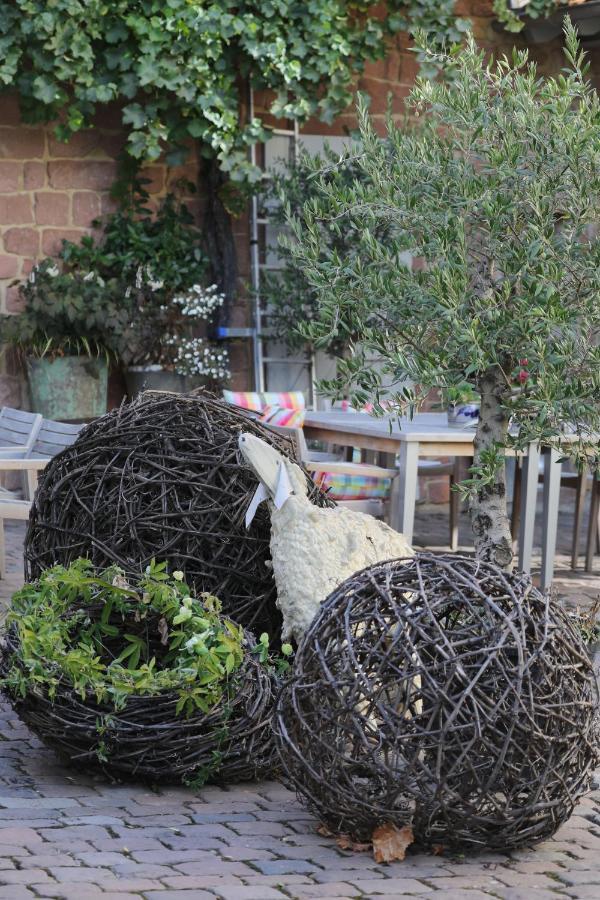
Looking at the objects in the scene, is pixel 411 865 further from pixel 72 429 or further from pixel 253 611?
pixel 72 429

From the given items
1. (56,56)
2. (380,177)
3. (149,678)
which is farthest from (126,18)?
(149,678)

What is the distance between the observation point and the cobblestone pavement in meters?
2.99

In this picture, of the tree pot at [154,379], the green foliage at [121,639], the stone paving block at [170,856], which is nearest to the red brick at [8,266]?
the tree pot at [154,379]

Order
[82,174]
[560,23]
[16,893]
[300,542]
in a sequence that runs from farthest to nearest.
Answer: [560,23], [82,174], [300,542], [16,893]

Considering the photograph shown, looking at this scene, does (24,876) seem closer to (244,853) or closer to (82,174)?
(244,853)

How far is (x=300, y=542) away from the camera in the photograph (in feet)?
12.9

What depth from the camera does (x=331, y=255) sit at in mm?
4645

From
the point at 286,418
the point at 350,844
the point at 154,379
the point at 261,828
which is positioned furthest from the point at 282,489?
the point at 154,379

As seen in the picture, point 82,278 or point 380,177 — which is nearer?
point 380,177

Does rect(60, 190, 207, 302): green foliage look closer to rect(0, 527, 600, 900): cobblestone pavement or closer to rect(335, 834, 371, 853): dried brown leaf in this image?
rect(0, 527, 600, 900): cobblestone pavement

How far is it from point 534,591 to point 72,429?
394cm

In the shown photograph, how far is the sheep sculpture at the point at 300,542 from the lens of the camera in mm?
3879

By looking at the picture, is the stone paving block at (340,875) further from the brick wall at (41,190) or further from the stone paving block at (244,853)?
the brick wall at (41,190)

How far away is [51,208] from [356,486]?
3794mm
